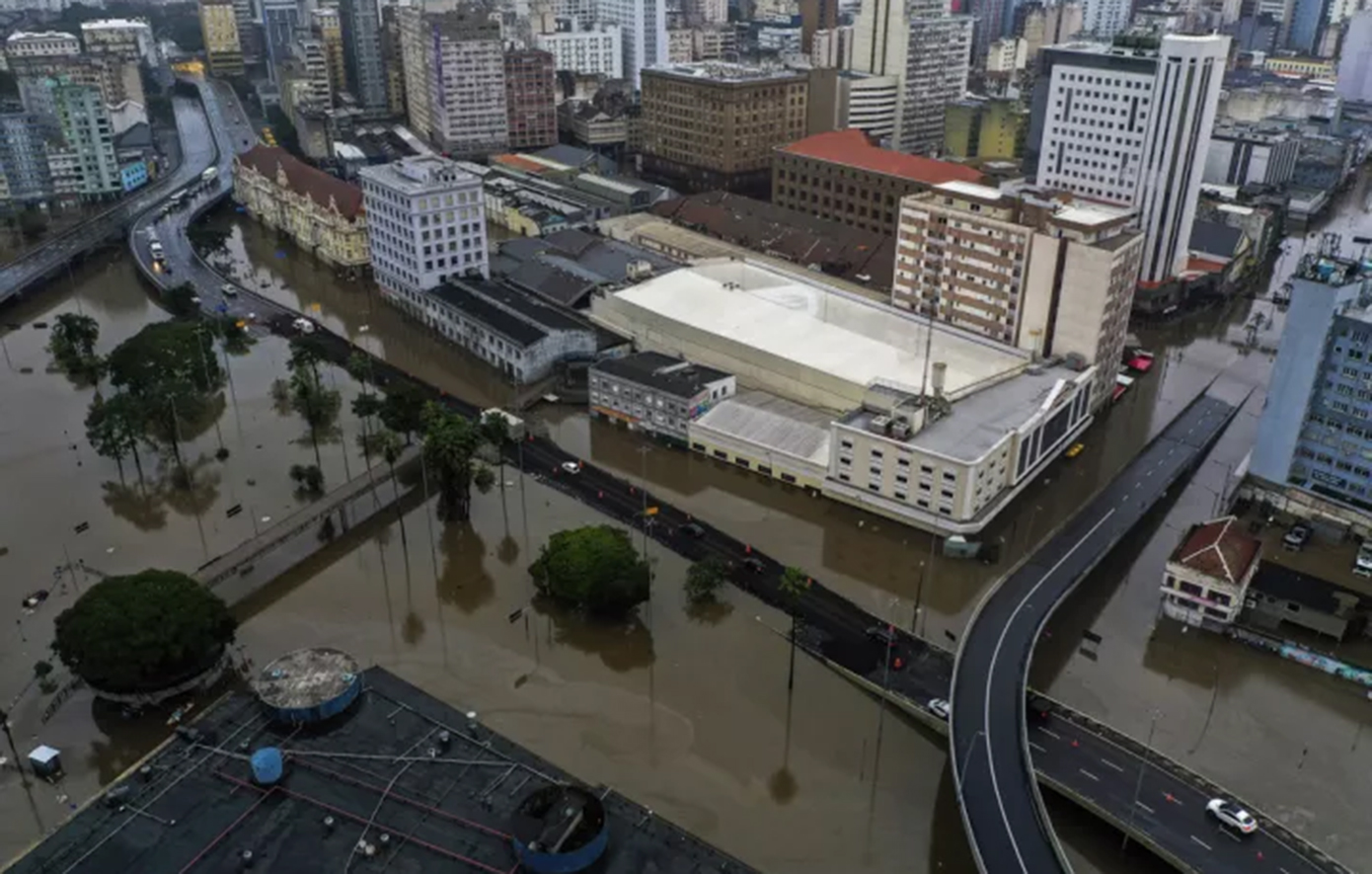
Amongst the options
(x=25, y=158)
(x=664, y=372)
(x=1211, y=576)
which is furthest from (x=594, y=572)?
(x=25, y=158)

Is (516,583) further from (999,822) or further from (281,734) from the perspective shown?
(999,822)

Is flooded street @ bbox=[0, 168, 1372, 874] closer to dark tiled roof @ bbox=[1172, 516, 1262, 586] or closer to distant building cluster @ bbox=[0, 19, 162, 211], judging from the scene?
dark tiled roof @ bbox=[1172, 516, 1262, 586]

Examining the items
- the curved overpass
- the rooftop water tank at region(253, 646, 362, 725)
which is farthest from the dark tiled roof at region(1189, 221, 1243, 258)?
the rooftop water tank at region(253, 646, 362, 725)

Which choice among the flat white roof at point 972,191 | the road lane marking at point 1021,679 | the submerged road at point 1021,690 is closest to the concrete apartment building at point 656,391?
the submerged road at point 1021,690

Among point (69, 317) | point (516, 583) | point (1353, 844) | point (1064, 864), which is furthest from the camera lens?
point (69, 317)

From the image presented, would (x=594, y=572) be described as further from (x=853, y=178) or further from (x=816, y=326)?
(x=853, y=178)

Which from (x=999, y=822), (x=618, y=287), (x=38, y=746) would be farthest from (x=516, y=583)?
(x=618, y=287)

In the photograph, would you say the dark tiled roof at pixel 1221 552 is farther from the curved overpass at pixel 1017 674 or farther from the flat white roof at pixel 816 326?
the flat white roof at pixel 816 326

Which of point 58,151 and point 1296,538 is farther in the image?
point 58,151
